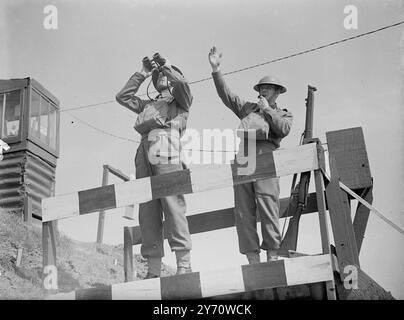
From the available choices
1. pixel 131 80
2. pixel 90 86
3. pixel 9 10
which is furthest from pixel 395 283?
pixel 9 10

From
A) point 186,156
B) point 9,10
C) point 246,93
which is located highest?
point 9,10

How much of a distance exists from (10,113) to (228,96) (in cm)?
619

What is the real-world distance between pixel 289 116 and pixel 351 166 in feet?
1.82

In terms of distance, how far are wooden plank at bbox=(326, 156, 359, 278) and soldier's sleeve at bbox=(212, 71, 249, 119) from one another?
0.87 m

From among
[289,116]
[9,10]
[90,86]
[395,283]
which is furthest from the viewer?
[90,86]

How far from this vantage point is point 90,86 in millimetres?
5262

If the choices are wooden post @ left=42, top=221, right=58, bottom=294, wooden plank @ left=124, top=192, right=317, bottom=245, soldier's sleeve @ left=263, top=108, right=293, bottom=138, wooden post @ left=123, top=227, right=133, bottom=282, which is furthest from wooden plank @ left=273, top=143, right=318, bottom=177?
wooden post @ left=123, top=227, right=133, bottom=282

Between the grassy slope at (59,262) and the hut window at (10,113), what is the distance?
1517 millimetres

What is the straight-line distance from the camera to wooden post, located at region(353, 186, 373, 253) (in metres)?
3.79

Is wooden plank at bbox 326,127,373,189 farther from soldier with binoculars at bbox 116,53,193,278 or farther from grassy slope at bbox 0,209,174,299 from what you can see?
grassy slope at bbox 0,209,174,299

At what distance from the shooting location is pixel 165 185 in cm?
357

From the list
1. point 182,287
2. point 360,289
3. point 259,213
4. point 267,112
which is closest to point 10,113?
point 267,112
